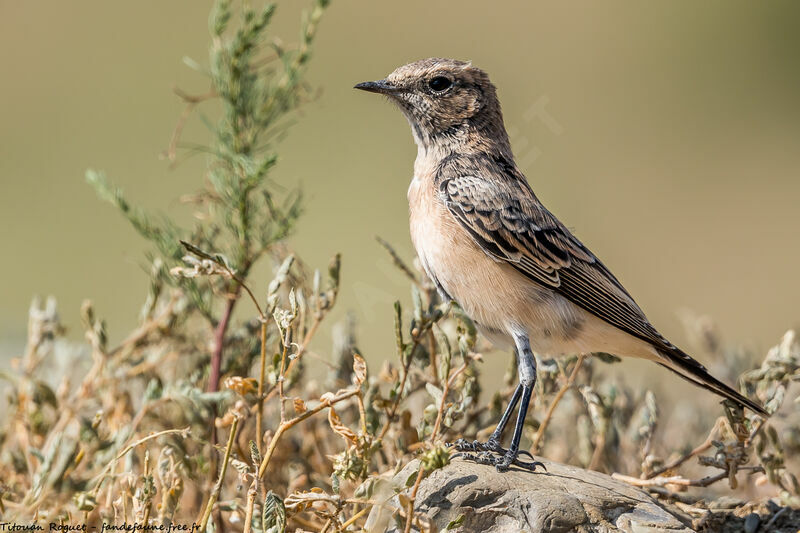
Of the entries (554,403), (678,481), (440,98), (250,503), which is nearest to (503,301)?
(554,403)

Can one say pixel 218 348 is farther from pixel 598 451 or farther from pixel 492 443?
pixel 598 451

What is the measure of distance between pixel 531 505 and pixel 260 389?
3.59ft

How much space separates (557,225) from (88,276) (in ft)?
26.1

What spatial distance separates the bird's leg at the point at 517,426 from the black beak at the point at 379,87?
153 cm

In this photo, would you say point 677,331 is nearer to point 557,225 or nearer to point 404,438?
point 557,225

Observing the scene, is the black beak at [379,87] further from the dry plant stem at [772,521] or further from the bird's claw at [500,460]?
the dry plant stem at [772,521]

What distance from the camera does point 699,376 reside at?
418cm

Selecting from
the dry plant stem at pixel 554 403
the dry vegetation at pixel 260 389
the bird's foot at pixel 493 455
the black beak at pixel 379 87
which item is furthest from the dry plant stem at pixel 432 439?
the black beak at pixel 379 87

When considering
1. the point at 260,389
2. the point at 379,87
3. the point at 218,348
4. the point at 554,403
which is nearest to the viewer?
the point at 260,389

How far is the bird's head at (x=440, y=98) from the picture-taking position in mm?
4852

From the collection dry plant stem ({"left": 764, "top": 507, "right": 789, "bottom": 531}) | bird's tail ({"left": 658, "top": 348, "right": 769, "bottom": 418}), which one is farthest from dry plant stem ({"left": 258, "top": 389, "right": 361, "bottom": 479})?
dry plant stem ({"left": 764, "top": 507, "right": 789, "bottom": 531})

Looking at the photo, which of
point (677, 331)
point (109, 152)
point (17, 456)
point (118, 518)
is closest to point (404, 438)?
point (118, 518)

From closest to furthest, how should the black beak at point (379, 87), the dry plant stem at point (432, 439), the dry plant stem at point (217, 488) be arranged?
1. the dry plant stem at point (432, 439)
2. the dry plant stem at point (217, 488)
3. the black beak at point (379, 87)

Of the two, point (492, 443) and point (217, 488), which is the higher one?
point (492, 443)
